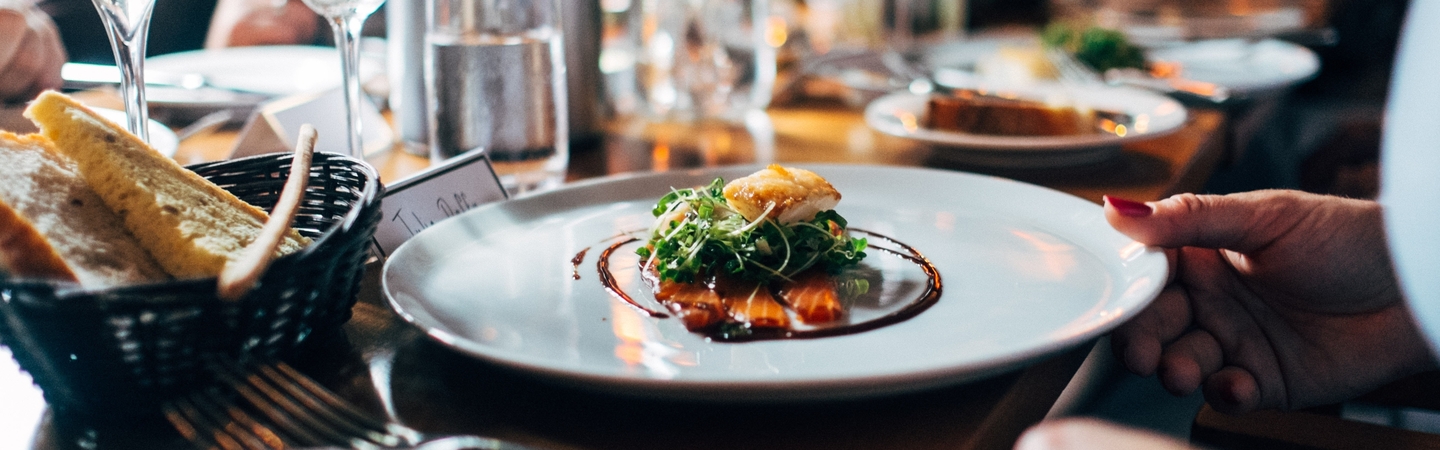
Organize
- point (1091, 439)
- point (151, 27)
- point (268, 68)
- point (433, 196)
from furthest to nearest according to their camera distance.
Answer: point (151, 27) → point (268, 68) → point (433, 196) → point (1091, 439)

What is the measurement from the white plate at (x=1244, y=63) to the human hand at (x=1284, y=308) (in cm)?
88

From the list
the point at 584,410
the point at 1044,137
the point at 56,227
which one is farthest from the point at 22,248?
the point at 1044,137

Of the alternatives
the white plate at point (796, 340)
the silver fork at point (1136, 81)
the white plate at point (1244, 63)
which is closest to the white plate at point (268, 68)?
the white plate at point (796, 340)

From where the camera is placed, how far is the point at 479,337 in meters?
0.60

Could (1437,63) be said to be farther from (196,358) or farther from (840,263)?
(196,358)

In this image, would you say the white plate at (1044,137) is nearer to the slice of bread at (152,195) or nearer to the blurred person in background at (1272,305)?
the blurred person in background at (1272,305)

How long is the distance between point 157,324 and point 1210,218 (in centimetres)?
74

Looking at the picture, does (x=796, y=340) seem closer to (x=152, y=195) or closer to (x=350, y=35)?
(x=152, y=195)

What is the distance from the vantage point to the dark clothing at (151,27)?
2482 mm

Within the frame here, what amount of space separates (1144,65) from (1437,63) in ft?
5.92

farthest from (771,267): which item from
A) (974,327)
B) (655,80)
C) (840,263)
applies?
(655,80)

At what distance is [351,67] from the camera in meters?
0.93

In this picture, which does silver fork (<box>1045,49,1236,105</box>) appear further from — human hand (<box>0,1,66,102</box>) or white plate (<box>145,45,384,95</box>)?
human hand (<box>0,1,66,102</box>)

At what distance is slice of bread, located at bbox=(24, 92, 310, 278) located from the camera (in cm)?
55
